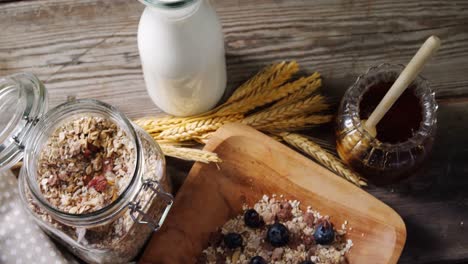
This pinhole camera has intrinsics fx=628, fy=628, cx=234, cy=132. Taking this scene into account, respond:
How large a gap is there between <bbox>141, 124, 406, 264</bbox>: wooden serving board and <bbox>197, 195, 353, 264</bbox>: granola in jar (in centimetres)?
2

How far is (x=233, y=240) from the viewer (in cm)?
97

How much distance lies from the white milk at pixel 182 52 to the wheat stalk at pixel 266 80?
4 cm

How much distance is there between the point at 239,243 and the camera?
0.98 meters

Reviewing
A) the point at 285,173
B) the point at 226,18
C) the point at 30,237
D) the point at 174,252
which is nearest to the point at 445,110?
the point at 285,173

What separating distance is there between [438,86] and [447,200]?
7.8 inches

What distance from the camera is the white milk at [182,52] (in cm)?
85

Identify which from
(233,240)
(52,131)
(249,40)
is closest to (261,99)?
(249,40)

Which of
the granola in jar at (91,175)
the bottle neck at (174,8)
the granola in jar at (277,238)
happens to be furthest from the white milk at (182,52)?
the granola in jar at (277,238)

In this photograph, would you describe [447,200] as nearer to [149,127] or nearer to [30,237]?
[149,127]

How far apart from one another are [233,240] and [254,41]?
353 mm

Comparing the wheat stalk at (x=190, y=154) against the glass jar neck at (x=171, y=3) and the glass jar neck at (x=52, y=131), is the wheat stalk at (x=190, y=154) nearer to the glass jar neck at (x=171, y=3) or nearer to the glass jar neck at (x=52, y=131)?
the glass jar neck at (x=52, y=131)

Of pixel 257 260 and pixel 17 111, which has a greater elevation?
pixel 17 111

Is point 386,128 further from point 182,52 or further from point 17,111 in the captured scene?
point 17,111

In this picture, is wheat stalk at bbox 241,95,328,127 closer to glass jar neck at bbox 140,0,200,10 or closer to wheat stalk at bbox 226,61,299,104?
wheat stalk at bbox 226,61,299,104
